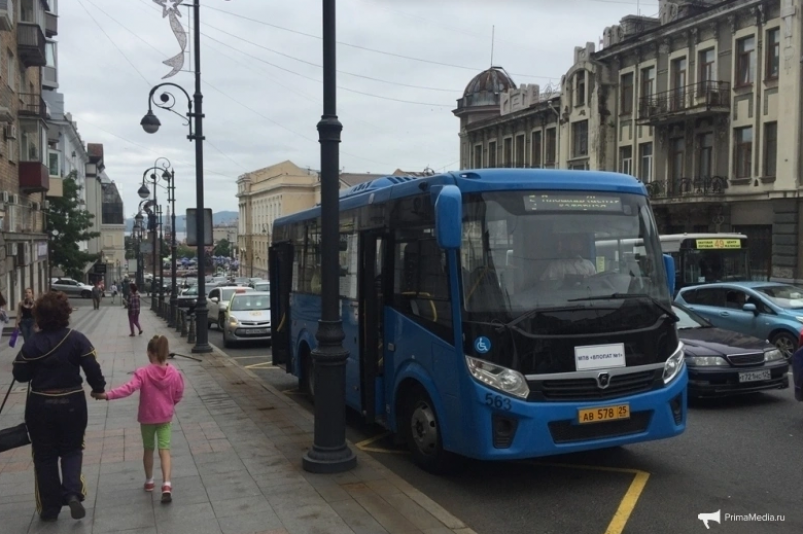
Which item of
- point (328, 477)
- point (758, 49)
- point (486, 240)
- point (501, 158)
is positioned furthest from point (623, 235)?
point (501, 158)

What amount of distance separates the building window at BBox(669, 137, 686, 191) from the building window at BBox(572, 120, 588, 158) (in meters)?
5.89

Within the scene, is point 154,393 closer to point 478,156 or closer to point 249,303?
point 249,303

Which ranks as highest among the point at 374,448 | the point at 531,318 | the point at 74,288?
the point at 531,318

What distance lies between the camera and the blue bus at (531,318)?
6.16m

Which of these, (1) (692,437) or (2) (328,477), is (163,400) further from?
(1) (692,437)

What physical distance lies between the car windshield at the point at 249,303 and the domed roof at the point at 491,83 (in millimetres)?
34226

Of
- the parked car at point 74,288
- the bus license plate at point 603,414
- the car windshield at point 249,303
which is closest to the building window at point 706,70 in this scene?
the car windshield at point 249,303

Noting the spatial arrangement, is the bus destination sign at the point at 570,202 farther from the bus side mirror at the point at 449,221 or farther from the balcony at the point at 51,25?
the balcony at the point at 51,25

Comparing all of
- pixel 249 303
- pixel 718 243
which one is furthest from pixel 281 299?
pixel 718 243

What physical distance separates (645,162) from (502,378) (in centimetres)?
3367

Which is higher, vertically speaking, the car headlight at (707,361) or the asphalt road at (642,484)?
the car headlight at (707,361)

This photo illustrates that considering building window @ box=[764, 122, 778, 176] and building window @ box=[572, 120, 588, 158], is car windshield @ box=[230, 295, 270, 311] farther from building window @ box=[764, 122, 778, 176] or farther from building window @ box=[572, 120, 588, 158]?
building window @ box=[572, 120, 588, 158]

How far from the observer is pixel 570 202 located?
6719mm

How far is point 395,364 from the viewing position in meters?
7.59
